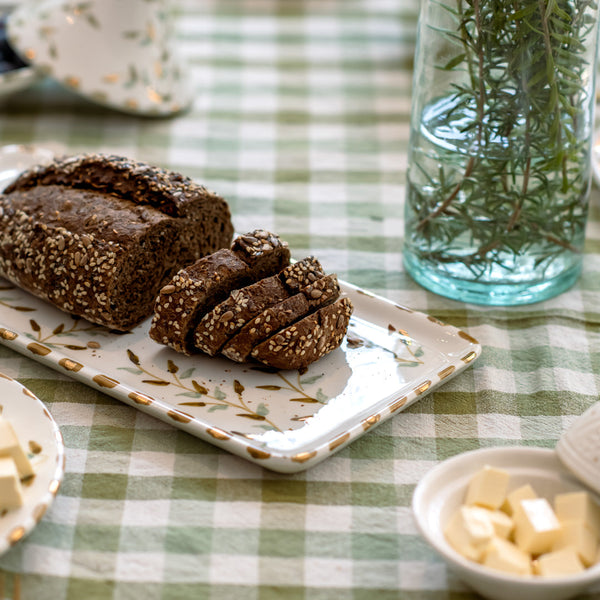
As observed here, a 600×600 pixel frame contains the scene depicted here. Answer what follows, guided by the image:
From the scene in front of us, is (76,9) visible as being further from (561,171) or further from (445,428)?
(445,428)

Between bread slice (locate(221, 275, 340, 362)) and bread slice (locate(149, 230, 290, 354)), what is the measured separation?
0.29ft

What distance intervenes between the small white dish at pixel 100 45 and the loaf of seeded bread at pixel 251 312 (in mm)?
1084

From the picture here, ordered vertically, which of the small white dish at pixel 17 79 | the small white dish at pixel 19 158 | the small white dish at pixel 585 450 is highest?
the small white dish at pixel 17 79

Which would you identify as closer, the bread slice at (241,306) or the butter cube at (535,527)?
the butter cube at (535,527)

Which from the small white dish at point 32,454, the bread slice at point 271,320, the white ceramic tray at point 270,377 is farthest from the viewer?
the bread slice at point 271,320

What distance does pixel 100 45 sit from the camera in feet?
8.18

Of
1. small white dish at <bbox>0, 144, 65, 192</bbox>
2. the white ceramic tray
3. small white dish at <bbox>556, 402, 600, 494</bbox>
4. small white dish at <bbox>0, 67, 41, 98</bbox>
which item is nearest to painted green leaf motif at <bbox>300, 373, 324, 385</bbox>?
the white ceramic tray

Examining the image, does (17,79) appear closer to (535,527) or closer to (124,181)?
(124,181)

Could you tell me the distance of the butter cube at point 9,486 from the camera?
120 centimetres

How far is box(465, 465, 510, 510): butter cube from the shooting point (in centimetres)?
122

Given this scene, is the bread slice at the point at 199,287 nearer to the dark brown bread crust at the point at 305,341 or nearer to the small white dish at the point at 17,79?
the dark brown bread crust at the point at 305,341

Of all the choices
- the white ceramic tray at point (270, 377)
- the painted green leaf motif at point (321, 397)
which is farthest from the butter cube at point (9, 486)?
the painted green leaf motif at point (321, 397)

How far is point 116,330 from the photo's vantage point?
1.74 metres

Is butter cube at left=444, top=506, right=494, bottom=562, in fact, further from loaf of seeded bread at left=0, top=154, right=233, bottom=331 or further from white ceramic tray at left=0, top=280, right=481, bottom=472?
loaf of seeded bread at left=0, top=154, right=233, bottom=331
